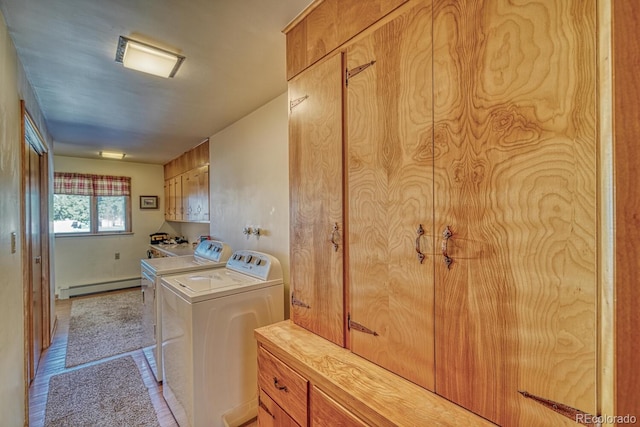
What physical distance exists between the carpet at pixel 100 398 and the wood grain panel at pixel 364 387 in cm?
154

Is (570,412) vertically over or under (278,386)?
over

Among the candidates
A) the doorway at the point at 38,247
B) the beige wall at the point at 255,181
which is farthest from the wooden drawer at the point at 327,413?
the doorway at the point at 38,247

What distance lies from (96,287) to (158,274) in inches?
152

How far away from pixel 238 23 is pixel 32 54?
55.4 inches

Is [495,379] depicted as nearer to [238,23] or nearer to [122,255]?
[238,23]

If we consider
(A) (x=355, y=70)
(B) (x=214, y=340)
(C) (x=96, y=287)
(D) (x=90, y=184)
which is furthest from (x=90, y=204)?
(A) (x=355, y=70)

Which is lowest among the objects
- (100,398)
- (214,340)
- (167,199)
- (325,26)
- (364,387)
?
(100,398)

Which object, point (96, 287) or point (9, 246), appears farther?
point (96, 287)

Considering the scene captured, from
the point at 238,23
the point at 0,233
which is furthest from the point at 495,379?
the point at 0,233

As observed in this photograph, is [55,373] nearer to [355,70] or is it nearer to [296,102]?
[296,102]

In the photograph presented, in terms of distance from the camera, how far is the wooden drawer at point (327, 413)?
3.14 feet

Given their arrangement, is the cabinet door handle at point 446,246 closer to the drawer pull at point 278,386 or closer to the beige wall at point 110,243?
the drawer pull at point 278,386

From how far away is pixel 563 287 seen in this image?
668 millimetres

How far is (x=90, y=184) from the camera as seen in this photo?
506 cm
